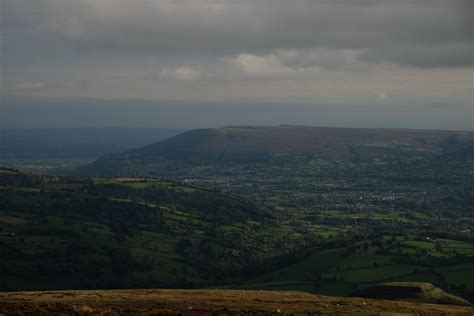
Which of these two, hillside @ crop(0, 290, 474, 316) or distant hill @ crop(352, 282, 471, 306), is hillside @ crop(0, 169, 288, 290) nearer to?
distant hill @ crop(352, 282, 471, 306)

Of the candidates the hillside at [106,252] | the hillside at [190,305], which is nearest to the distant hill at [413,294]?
the hillside at [190,305]

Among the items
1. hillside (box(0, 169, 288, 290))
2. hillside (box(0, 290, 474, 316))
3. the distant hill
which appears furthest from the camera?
hillside (box(0, 169, 288, 290))

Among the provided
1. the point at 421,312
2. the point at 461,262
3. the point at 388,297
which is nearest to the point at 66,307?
the point at 421,312

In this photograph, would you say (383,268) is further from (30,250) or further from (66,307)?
(66,307)

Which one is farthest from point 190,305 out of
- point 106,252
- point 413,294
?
point 106,252

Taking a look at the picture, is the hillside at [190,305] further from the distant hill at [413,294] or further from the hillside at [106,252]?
the hillside at [106,252]

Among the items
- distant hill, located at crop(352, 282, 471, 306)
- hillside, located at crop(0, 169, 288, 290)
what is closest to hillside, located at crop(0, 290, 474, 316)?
distant hill, located at crop(352, 282, 471, 306)

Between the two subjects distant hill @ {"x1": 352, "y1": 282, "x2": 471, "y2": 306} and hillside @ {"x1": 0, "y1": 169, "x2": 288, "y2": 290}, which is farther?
hillside @ {"x1": 0, "y1": 169, "x2": 288, "y2": 290}
